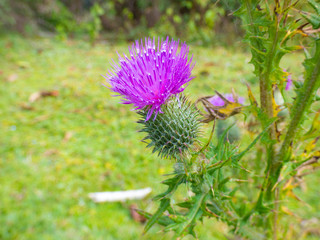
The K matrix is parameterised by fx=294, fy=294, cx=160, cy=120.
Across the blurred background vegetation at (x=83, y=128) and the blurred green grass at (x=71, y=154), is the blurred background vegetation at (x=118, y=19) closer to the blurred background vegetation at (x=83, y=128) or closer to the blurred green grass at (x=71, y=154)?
the blurred background vegetation at (x=83, y=128)

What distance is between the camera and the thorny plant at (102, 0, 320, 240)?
3.19ft

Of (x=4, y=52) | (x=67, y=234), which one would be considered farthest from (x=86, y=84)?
(x=67, y=234)

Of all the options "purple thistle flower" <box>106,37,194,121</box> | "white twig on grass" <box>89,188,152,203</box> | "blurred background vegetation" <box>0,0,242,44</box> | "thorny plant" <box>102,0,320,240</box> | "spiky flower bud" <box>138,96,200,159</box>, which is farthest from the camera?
"blurred background vegetation" <box>0,0,242,44</box>

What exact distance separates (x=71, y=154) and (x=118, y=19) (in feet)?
26.1

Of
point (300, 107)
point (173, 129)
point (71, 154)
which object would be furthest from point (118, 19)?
point (300, 107)

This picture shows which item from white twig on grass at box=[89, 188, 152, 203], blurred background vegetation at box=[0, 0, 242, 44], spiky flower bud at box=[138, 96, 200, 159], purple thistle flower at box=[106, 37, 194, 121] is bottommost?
white twig on grass at box=[89, 188, 152, 203]

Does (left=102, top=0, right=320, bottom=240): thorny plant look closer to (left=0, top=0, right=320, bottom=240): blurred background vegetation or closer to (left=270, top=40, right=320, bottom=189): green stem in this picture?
(left=270, top=40, right=320, bottom=189): green stem

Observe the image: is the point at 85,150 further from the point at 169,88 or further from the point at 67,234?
the point at 169,88

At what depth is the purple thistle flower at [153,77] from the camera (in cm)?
108

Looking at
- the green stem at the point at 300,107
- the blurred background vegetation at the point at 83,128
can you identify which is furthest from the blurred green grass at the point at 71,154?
the green stem at the point at 300,107

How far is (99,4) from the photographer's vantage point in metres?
10.4

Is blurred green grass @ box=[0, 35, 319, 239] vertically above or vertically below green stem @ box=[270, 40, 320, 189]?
below

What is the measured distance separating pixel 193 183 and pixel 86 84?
5134 mm

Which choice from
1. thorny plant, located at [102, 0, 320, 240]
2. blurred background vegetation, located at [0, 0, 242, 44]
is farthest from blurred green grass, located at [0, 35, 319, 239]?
blurred background vegetation, located at [0, 0, 242, 44]
